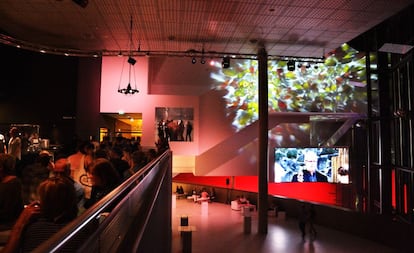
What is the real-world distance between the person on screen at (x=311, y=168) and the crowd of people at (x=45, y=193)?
1122 cm

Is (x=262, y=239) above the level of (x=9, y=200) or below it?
below

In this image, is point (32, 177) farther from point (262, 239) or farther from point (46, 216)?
point (262, 239)

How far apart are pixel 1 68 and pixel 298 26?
32.1ft

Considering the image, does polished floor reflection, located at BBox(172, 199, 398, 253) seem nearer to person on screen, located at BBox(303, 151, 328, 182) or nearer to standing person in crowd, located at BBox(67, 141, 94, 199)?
person on screen, located at BBox(303, 151, 328, 182)

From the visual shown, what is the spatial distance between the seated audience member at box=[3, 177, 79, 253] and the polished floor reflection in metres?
7.41

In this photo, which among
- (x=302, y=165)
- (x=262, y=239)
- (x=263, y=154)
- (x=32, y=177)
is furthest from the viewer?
(x=302, y=165)

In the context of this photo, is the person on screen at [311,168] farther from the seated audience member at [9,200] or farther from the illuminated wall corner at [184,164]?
the seated audience member at [9,200]

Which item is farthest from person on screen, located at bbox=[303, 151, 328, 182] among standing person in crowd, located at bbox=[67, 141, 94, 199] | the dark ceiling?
standing person in crowd, located at bbox=[67, 141, 94, 199]

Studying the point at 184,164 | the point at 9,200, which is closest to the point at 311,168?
the point at 184,164

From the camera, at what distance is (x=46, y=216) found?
6.05ft

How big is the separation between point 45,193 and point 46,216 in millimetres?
127

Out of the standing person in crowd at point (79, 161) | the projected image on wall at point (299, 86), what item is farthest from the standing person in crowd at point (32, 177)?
the projected image on wall at point (299, 86)

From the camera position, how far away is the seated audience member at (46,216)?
1.72 metres

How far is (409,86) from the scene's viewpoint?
9766mm
